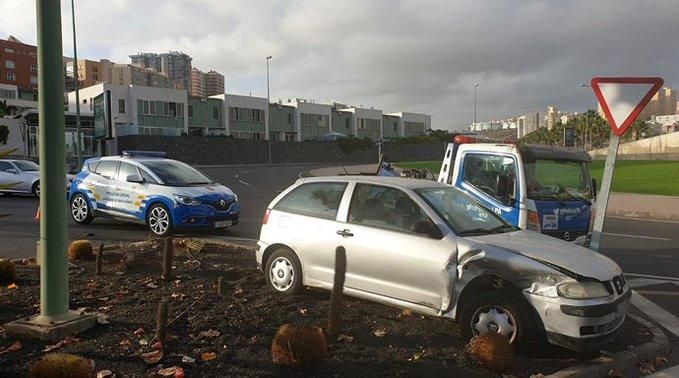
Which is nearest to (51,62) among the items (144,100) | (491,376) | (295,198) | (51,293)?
(51,293)

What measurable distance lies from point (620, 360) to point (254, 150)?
59.5 metres

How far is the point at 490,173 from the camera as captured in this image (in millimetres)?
8117

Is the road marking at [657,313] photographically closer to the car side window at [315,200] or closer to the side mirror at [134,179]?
the car side window at [315,200]

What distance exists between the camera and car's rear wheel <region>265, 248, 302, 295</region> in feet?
20.2

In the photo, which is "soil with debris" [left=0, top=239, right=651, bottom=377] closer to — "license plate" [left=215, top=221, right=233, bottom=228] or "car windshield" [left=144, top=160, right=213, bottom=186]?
"license plate" [left=215, top=221, right=233, bottom=228]

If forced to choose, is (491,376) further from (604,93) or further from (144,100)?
(144,100)

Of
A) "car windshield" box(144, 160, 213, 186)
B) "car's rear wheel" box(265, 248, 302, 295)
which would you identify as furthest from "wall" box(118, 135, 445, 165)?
"car's rear wheel" box(265, 248, 302, 295)

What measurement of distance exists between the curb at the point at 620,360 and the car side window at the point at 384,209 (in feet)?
5.61

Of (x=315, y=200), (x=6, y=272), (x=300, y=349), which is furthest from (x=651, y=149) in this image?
(x=300, y=349)

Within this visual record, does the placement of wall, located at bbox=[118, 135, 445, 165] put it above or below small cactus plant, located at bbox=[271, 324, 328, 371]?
above

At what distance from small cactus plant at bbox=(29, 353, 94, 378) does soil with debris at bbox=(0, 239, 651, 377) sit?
47 centimetres

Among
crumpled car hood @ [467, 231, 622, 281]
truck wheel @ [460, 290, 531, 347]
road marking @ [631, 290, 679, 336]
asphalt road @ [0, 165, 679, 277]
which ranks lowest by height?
road marking @ [631, 290, 679, 336]

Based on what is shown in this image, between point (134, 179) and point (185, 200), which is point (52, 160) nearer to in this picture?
point (185, 200)

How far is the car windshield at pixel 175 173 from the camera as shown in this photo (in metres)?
11.5
